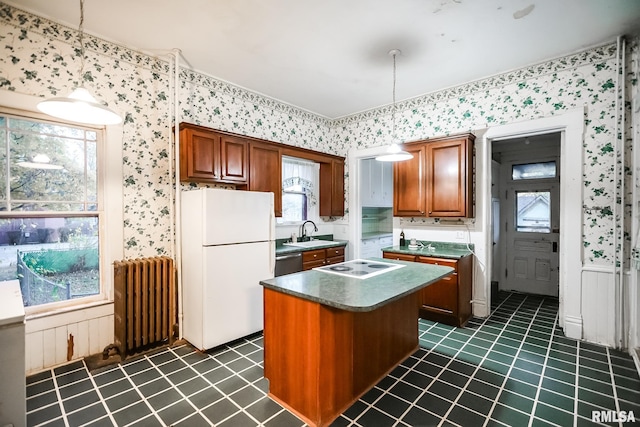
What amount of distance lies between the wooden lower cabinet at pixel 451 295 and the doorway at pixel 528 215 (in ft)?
6.12

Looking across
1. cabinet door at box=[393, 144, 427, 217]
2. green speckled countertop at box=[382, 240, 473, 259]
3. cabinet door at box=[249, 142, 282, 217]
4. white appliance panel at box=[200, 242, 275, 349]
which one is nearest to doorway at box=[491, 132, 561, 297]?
green speckled countertop at box=[382, 240, 473, 259]

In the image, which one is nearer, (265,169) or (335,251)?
(265,169)

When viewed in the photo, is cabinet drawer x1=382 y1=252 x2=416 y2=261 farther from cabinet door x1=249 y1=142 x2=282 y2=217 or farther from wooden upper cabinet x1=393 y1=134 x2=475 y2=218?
cabinet door x1=249 y1=142 x2=282 y2=217

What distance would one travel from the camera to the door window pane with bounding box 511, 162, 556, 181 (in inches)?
186

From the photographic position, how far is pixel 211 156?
330 cm

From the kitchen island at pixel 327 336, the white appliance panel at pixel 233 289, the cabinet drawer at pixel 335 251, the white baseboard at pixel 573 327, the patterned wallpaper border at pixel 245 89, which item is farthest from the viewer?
the cabinet drawer at pixel 335 251

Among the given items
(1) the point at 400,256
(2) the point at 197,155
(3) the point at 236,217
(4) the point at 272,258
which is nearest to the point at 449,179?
(1) the point at 400,256

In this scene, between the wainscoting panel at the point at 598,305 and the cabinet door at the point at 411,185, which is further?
the cabinet door at the point at 411,185

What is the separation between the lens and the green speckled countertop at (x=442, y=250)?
3.54m

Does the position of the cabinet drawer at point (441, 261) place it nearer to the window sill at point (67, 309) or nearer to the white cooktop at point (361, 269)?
the white cooktop at point (361, 269)

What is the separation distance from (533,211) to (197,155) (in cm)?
531

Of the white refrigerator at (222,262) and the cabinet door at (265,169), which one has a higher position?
the cabinet door at (265,169)

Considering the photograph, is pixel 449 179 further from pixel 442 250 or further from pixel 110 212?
pixel 110 212
